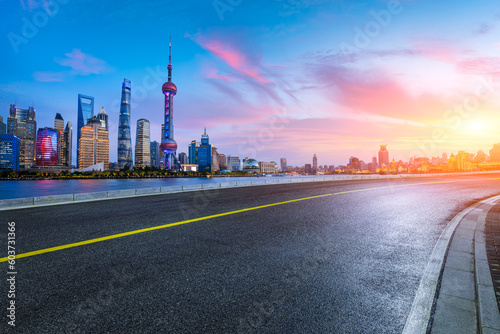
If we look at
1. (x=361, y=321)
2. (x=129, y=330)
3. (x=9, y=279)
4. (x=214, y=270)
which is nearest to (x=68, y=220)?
(x=9, y=279)

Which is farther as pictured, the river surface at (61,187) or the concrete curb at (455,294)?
the river surface at (61,187)

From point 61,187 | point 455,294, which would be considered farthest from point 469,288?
point 61,187

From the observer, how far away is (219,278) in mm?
3109

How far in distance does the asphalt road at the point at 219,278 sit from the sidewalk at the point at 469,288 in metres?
0.31

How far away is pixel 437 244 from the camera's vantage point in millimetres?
4746

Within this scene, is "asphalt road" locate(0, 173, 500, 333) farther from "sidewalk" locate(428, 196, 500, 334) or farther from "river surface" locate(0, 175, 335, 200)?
"river surface" locate(0, 175, 335, 200)

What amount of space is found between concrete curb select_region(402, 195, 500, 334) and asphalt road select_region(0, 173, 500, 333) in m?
0.14

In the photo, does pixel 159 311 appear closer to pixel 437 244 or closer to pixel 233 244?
pixel 233 244

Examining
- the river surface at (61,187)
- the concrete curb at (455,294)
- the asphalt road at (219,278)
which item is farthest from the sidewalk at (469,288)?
the river surface at (61,187)

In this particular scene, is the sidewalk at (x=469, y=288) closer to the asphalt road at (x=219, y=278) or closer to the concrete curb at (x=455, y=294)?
the concrete curb at (x=455, y=294)

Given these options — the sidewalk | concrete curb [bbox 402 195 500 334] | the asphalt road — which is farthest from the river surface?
the sidewalk

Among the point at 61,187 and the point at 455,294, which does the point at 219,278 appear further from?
the point at 61,187

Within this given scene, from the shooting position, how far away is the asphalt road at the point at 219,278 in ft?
7.34

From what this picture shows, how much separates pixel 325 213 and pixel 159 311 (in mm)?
6474
